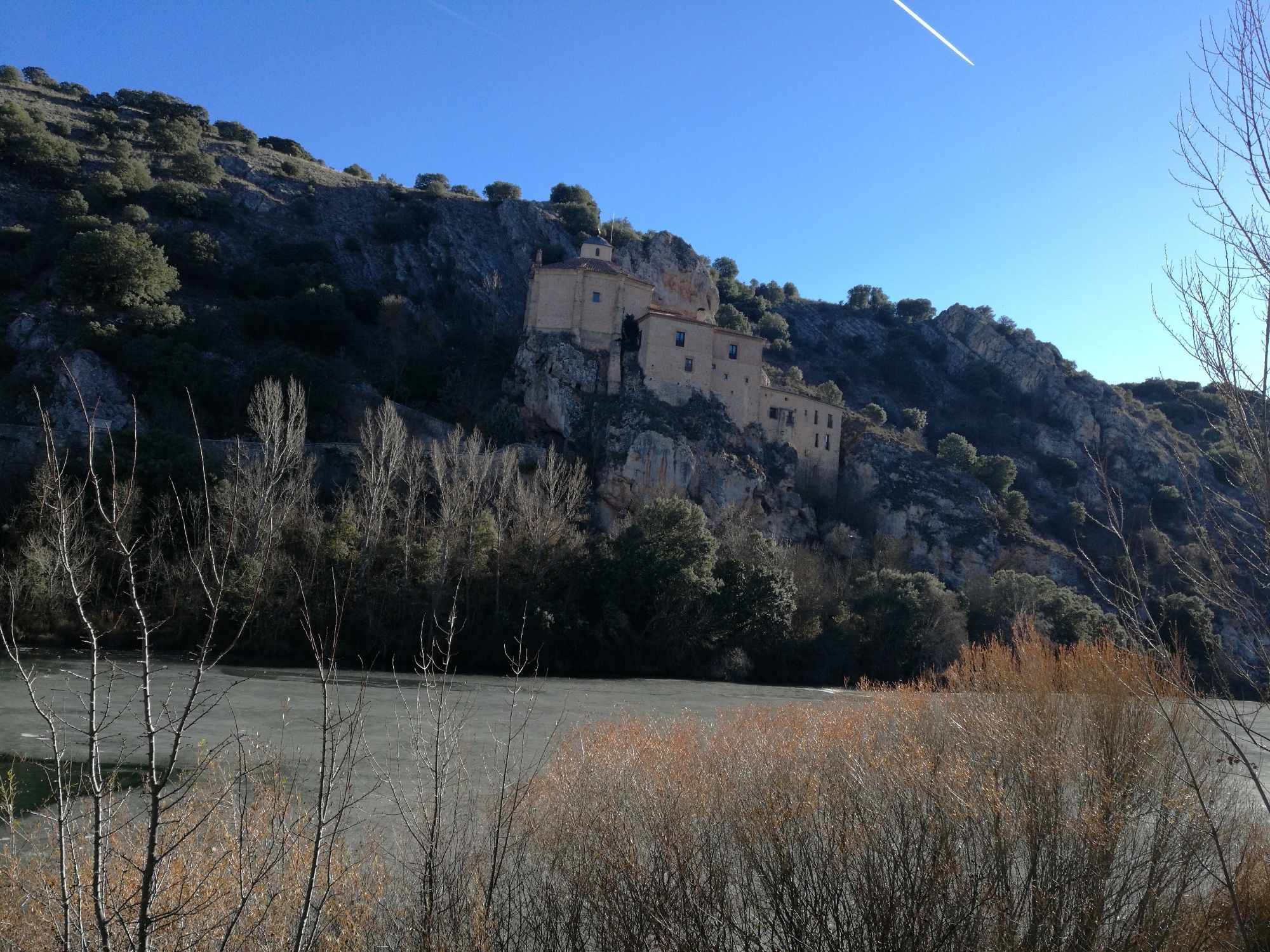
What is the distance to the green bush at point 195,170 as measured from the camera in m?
71.2

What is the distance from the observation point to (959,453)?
71.4 metres

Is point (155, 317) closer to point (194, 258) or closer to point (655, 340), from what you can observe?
point (194, 258)

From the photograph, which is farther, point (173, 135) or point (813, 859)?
point (173, 135)

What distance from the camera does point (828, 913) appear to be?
9.34 meters

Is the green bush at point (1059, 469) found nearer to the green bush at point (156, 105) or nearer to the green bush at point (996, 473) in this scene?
the green bush at point (996, 473)

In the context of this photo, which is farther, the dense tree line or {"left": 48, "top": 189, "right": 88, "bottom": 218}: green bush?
{"left": 48, "top": 189, "right": 88, "bottom": 218}: green bush

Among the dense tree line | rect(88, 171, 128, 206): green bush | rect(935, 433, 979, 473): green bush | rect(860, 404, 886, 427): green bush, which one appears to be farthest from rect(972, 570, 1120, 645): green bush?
rect(88, 171, 128, 206): green bush

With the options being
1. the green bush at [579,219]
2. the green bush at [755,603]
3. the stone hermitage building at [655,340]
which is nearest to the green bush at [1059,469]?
the stone hermitage building at [655,340]

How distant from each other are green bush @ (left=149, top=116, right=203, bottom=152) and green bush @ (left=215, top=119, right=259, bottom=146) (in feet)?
22.6

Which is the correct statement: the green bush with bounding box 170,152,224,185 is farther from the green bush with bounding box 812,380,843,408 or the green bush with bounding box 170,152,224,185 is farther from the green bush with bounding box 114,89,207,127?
the green bush with bounding box 812,380,843,408

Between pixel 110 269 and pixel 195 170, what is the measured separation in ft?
80.9

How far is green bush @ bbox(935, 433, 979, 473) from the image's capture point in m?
70.8

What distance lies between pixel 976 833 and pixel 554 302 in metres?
51.1

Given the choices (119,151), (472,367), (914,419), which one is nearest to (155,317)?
(472,367)
